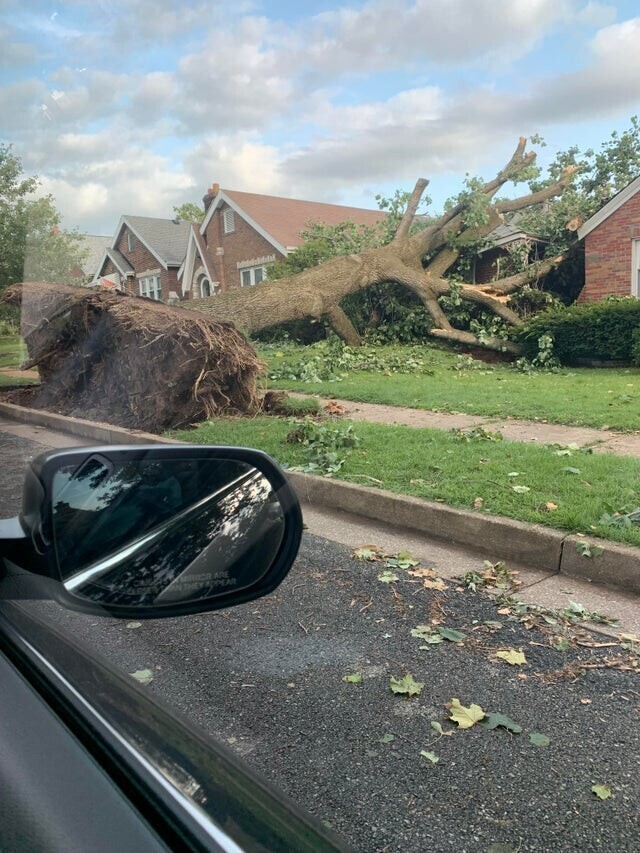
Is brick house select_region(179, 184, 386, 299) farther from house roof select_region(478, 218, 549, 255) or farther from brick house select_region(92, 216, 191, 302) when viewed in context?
house roof select_region(478, 218, 549, 255)

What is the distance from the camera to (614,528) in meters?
4.16

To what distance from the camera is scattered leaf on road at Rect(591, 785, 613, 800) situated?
2.17 meters

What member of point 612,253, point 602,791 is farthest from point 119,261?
point 602,791

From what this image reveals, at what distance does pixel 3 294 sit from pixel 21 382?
2.25 metres

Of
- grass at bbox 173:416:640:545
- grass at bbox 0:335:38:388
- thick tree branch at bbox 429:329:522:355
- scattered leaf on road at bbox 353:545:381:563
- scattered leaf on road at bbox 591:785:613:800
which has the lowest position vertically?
scattered leaf on road at bbox 353:545:381:563

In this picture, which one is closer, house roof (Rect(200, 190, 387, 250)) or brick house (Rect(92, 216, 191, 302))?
house roof (Rect(200, 190, 387, 250))

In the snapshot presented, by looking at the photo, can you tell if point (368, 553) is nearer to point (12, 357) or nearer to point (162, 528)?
Answer: point (162, 528)

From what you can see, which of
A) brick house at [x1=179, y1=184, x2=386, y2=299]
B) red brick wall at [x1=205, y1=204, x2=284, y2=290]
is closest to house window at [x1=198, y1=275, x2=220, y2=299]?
brick house at [x1=179, y1=184, x2=386, y2=299]

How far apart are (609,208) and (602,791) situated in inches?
664

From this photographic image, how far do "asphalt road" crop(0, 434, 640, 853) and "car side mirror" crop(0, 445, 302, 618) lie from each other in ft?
1.90

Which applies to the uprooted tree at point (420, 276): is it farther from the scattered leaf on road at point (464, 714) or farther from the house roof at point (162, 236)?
the house roof at point (162, 236)

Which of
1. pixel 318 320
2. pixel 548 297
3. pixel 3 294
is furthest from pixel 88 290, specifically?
pixel 548 297

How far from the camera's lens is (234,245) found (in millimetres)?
30312

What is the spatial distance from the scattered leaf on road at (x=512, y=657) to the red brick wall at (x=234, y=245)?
26058 millimetres
